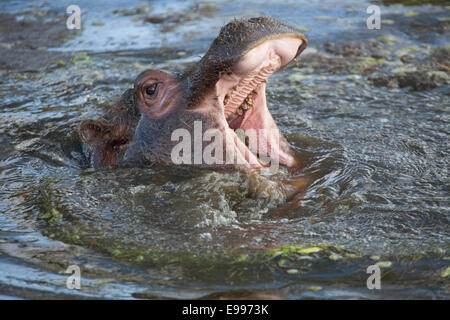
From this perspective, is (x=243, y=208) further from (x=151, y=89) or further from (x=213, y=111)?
(x=151, y=89)

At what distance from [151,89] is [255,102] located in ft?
2.61

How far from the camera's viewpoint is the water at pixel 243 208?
3652mm

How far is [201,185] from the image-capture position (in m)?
4.69

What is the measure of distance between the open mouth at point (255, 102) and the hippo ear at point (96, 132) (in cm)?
102

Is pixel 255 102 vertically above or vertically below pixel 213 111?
above

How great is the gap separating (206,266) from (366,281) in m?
0.91

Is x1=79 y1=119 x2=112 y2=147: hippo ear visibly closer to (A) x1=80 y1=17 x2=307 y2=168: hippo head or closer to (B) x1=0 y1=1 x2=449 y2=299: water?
(A) x1=80 y1=17 x2=307 y2=168: hippo head

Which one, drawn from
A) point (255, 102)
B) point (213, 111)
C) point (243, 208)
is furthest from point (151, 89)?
point (243, 208)

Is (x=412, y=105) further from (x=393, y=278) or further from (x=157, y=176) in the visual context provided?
(x=393, y=278)

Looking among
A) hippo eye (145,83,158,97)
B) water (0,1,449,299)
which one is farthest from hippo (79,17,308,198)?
water (0,1,449,299)

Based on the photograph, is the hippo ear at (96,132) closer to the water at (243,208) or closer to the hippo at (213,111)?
the hippo at (213,111)

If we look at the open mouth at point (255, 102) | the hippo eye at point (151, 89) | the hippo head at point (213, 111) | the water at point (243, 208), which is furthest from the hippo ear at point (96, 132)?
the open mouth at point (255, 102)

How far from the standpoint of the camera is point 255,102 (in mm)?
4895
